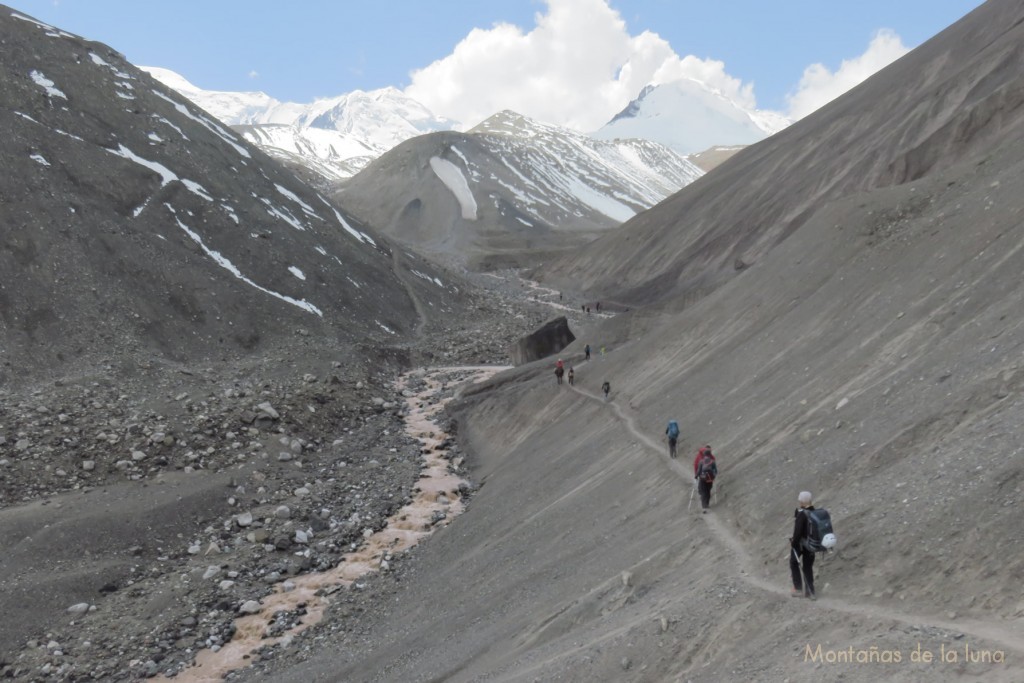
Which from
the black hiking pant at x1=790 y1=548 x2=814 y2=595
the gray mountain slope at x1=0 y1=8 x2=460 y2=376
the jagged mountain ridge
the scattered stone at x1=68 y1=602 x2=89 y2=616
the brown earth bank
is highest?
the jagged mountain ridge

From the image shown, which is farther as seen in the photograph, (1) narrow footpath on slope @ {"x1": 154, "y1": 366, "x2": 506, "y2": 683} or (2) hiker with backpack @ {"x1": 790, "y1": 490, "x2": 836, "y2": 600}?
(1) narrow footpath on slope @ {"x1": 154, "y1": 366, "x2": 506, "y2": 683}

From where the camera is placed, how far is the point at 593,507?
20.9 metres

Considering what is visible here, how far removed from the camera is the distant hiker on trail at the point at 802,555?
10.9 meters

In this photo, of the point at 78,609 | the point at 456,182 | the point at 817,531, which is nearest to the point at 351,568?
the point at 78,609

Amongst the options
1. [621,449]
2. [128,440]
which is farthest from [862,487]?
[128,440]

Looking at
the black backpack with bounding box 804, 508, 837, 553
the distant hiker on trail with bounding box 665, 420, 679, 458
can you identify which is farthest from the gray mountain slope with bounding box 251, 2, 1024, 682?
the black backpack with bounding box 804, 508, 837, 553

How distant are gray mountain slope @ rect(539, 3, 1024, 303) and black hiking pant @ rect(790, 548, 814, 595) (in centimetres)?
3008

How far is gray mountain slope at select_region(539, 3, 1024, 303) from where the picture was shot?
42.7 metres

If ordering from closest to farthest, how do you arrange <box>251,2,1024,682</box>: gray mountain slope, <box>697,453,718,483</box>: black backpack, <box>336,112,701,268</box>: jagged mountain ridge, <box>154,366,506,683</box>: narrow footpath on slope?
<box>251,2,1024,682</box>: gray mountain slope, <box>697,453,718,483</box>: black backpack, <box>154,366,506,683</box>: narrow footpath on slope, <box>336,112,701,268</box>: jagged mountain ridge

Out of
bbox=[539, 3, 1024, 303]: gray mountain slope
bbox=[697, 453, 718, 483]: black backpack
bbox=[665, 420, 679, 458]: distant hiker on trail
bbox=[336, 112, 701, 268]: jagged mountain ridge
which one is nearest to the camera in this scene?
bbox=[697, 453, 718, 483]: black backpack

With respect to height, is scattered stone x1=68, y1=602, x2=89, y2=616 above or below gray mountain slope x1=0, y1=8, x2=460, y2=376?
below

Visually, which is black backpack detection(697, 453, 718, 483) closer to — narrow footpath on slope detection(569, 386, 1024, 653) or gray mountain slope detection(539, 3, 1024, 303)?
narrow footpath on slope detection(569, 386, 1024, 653)

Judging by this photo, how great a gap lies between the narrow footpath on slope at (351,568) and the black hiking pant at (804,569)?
13.8m

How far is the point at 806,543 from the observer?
10.8m
